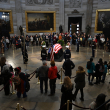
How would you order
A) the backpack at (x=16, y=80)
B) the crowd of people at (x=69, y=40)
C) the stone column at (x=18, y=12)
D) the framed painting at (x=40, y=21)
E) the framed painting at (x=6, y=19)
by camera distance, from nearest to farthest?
1. the backpack at (x=16, y=80)
2. the crowd of people at (x=69, y=40)
3. the framed painting at (x=6, y=19)
4. the stone column at (x=18, y=12)
5. the framed painting at (x=40, y=21)

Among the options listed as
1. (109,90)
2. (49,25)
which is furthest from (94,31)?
(109,90)

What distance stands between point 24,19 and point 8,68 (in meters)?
19.3

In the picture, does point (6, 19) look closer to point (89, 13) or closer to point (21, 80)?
point (89, 13)

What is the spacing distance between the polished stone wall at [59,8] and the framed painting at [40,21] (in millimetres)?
646

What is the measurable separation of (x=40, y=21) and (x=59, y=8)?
12.6 feet

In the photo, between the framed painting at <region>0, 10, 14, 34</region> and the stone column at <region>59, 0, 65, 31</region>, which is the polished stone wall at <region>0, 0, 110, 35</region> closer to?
the stone column at <region>59, 0, 65, 31</region>

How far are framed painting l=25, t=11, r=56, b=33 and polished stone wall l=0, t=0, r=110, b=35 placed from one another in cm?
65

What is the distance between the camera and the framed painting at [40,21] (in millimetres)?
24125

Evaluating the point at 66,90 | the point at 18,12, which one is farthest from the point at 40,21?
the point at 66,90

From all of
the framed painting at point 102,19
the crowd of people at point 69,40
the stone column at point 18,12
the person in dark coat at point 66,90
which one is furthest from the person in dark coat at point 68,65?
the stone column at point 18,12

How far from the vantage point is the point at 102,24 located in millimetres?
23141

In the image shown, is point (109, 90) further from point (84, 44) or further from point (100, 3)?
point (100, 3)

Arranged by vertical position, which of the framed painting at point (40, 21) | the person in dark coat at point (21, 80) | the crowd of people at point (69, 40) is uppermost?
the framed painting at point (40, 21)

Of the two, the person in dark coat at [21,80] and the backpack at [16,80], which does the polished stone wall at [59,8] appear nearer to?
the person in dark coat at [21,80]
